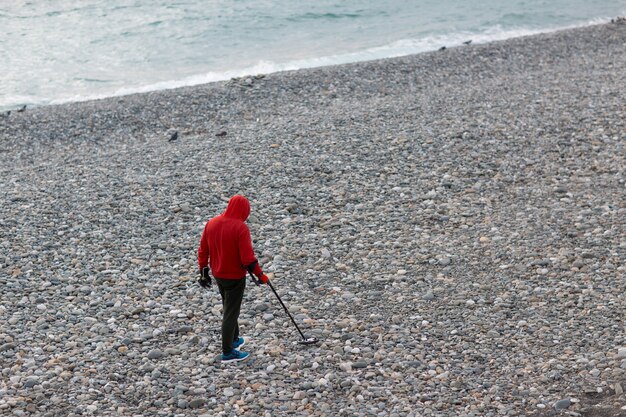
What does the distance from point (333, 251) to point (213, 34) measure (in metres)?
24.8

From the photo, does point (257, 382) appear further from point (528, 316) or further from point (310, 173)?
point (310, 173)

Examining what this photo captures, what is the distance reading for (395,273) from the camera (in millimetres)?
10961

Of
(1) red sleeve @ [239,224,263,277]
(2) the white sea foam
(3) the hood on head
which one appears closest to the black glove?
(1) red sleeve @ [239,224,263,277]

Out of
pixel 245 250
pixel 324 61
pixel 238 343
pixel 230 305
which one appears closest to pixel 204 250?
pixel 245 250

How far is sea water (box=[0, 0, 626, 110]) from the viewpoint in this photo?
28.9m

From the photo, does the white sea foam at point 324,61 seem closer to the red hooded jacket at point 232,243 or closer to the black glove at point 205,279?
the black glove at point 205,279

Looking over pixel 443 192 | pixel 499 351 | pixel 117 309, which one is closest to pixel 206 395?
pixel 117 309

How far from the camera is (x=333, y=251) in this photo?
11.6 m

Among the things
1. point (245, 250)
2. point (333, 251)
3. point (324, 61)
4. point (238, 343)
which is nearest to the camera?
point (245, 250)

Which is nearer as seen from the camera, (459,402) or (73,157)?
(459,402)

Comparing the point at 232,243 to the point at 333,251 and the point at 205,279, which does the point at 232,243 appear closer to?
the point at 205,279

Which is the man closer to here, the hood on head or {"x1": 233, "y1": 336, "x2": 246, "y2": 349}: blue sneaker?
the hood on head

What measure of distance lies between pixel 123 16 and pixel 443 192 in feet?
92.3

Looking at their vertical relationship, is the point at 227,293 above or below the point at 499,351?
above
